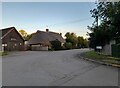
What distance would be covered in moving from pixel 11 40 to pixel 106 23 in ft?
112

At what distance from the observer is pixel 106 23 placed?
79.2 ft

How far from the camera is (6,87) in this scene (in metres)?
7.91

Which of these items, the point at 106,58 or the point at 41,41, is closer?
the point at 106,58

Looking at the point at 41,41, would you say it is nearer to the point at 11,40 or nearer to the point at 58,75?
the point at 11,40

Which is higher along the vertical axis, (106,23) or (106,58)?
(106,23)

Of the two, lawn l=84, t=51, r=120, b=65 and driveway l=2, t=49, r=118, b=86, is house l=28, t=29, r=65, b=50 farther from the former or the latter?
driveway l=2, t=49, r=118, b=86

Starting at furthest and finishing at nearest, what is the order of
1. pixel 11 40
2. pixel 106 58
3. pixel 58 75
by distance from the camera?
pixel 11 40 → pixel 106 58 → pixel 58 75

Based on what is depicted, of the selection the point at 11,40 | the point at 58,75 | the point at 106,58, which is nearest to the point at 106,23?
the point at 106,58

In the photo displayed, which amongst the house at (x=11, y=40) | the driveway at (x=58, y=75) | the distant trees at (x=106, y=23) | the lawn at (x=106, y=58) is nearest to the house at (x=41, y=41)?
the house at (x=11, y=40)

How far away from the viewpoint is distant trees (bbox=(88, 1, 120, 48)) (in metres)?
17.3

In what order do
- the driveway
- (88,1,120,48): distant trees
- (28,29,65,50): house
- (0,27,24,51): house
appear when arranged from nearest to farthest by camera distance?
the driveway, (88,1,120,48): distant trees, (0,27,24,51): house, (28,29,65,50): house

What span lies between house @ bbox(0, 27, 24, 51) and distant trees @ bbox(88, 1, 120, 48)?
2464cm

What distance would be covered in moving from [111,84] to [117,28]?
454 inches

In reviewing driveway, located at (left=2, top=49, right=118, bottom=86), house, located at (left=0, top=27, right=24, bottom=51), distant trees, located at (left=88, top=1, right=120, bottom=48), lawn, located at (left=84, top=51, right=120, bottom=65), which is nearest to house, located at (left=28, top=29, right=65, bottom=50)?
house, located at (left=0, top=27, right=24, bottom=51)
